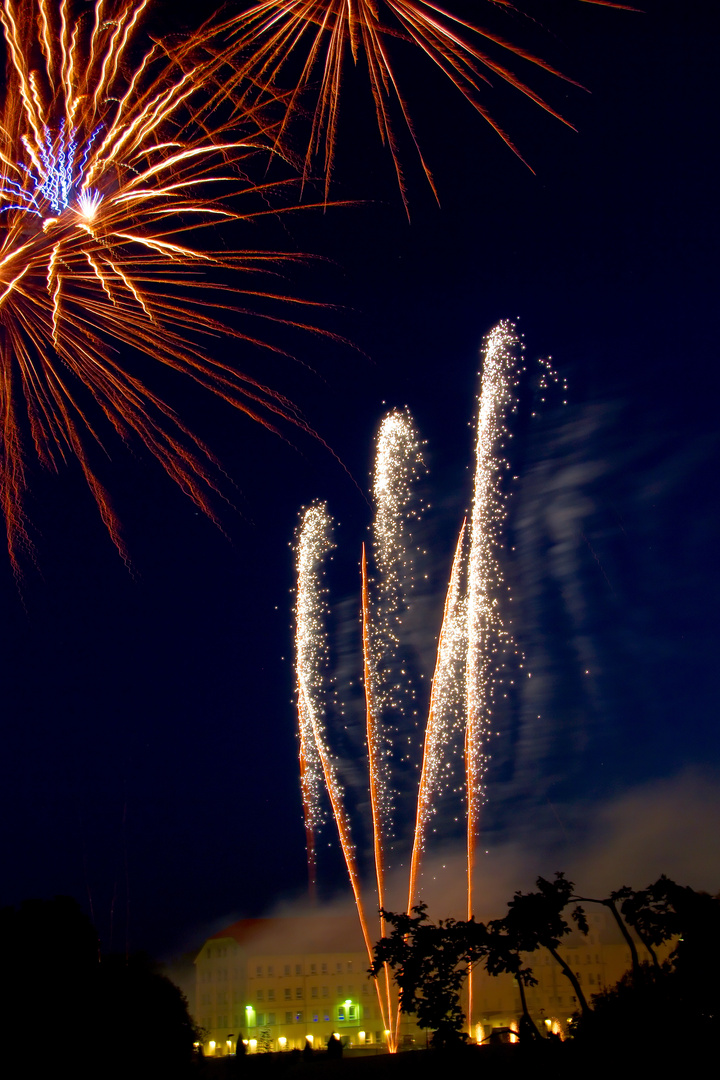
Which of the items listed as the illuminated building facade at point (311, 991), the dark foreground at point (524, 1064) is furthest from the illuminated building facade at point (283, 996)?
the dark foreground at point (524, 1064)

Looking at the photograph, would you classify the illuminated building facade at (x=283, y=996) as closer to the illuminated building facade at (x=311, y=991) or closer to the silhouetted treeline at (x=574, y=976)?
the illuminated building facade at (x=311, y=991)

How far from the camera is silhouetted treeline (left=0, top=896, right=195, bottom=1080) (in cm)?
1502

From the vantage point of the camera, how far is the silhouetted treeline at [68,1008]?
1502cm

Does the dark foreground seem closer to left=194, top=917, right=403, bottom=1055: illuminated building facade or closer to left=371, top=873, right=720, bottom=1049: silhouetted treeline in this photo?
left=371, top=873, right=720, bottom=1049: silhouetted treeline

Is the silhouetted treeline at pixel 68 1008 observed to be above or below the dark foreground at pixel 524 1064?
above

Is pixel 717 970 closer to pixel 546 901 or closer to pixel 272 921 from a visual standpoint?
pixel 546 901

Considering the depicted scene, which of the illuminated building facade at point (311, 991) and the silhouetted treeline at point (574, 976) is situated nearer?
the silhouetted treeline at point (574, 976)

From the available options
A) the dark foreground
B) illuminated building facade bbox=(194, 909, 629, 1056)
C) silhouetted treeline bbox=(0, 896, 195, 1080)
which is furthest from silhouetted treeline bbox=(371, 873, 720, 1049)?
illuminated building facade bbox=(194, 909, 629, 1056)

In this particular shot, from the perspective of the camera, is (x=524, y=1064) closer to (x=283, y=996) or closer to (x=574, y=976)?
(x=574, y=976)

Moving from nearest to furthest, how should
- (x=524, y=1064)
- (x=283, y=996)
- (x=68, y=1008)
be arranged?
(x=524, y=1064) < (x=68, y=1008) < (x=283, y=996)

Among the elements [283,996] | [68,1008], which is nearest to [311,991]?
[283,996]

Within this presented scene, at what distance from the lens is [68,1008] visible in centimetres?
1578

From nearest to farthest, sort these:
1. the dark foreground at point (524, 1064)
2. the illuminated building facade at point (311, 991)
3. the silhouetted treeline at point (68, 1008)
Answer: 1. the dark foreground at point (524, 1064)
2. the silhouetted treeline at point (68, 1008)
3. the illuminated building facade at point (311, 991)

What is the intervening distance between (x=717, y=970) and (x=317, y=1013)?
180 feet
